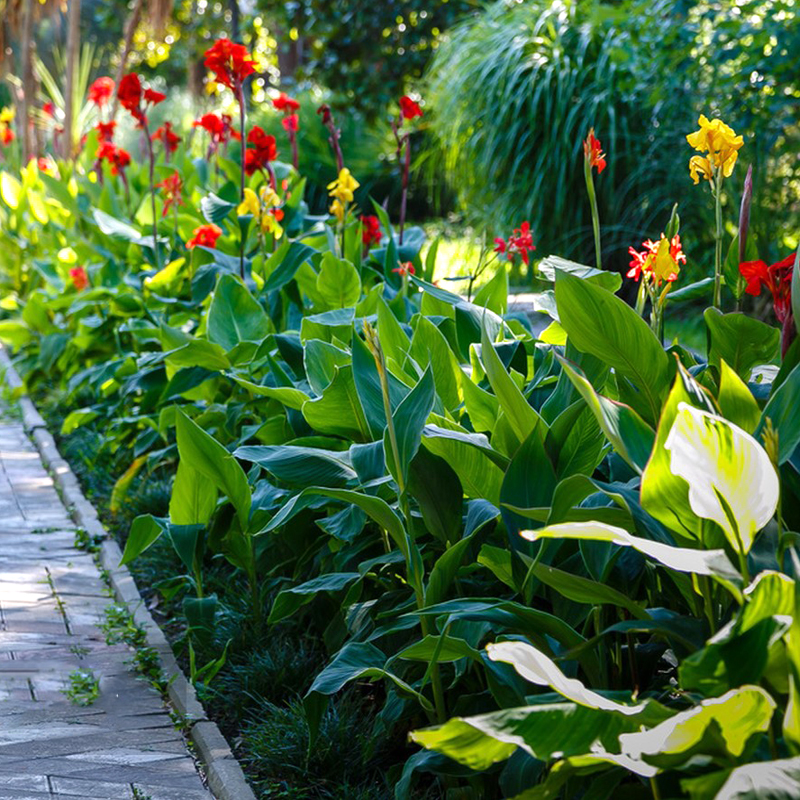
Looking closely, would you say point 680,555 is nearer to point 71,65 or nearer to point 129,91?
point 129,91

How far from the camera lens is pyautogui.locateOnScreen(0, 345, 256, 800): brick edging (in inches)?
97.6

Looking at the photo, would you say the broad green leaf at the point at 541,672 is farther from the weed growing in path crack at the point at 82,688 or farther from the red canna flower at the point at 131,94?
the red canna flower at the point at 131,94

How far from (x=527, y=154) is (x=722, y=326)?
562 centimetres

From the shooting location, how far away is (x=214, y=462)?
→ 288 centimetres

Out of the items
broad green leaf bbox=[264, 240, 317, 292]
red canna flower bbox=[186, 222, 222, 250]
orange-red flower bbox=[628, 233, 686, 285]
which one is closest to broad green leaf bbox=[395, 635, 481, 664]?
orange-red flower bbox=[628, 233, 686, 285]

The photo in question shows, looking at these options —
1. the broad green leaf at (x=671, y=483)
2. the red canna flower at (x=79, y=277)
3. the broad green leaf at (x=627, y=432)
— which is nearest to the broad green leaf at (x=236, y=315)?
the broad green leaf at (x=627, y=432)

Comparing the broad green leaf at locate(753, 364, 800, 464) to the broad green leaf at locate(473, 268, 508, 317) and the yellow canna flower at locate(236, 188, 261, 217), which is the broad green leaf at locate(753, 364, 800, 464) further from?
the yellow canna flower at locate(236, 188, 261, 217)

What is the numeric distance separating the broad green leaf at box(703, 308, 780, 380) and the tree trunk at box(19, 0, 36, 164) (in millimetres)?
9522

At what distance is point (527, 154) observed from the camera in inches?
300

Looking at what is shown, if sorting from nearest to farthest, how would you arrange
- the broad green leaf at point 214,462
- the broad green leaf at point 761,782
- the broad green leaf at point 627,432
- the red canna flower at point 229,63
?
1. the broad green leaf at point 761,782
2. the broad green leaf at point 627,432
3. the broad green leaf at point 214,462
4. the red canna flower at point 229,63

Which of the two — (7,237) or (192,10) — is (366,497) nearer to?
(7,237)

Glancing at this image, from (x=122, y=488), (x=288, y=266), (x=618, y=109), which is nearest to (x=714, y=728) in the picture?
(x=288, y=266)

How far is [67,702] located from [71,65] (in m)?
7.32

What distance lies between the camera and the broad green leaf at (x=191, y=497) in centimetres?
301
